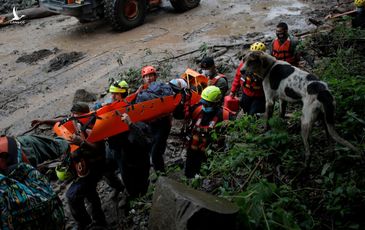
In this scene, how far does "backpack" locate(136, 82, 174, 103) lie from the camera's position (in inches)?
210

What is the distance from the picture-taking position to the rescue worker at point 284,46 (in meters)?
6.03

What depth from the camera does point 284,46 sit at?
605cm

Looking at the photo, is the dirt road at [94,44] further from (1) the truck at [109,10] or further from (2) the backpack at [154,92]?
(2) the backpack at [154,92]

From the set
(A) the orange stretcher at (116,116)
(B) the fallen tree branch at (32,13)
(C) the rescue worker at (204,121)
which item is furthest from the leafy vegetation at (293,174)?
(B) the fallen tree branch at (32,13)

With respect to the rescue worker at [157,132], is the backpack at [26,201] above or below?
above

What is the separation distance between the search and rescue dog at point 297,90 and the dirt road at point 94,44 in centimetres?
449

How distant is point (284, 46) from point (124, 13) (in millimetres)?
6603

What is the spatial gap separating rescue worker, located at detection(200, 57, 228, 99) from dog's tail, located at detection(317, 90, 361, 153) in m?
2.59

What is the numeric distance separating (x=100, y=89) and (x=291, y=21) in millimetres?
5668

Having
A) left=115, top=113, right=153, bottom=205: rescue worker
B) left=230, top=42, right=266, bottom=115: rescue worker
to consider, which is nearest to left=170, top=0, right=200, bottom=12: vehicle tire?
left=230, top=42, right=266, bottom=115: rescue worker

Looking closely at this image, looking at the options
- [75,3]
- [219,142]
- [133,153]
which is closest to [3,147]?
[133,153]

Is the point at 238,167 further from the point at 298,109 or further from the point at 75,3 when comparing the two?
the point at 75,3

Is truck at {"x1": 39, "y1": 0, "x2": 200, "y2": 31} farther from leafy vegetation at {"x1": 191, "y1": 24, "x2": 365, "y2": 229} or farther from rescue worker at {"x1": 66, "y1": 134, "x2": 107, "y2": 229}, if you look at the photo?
leafy vegetation at {"x1": 191, "y1": 24, "x2": 365, "y2": 229}

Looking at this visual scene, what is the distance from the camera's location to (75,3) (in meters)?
10.9
